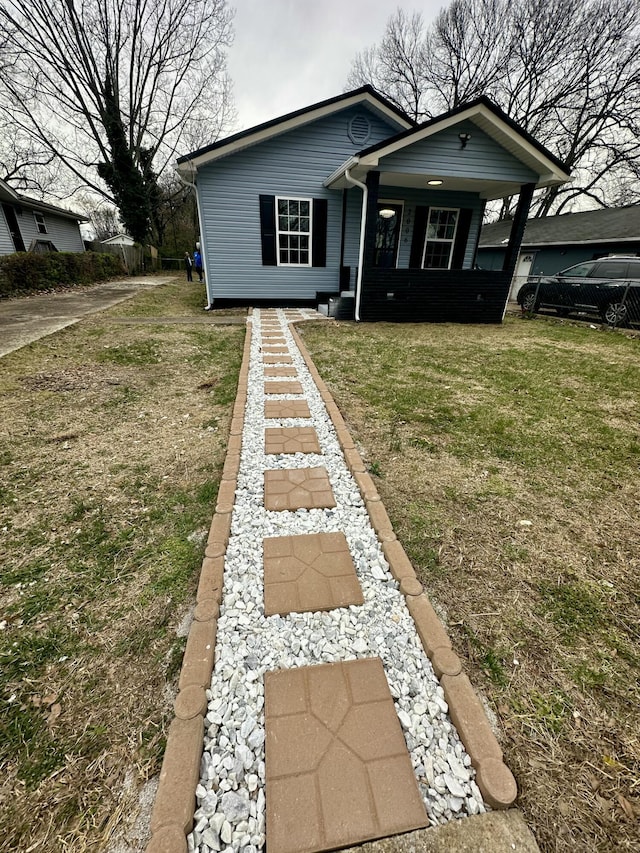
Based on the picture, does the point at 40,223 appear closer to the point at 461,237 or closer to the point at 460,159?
the point at 461,237

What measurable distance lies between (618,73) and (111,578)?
2803 centimetres

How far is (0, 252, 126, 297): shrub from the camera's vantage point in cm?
1062

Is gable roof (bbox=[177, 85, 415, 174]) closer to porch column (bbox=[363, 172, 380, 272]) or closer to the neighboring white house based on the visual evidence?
porch column (bbox=[363, 172, 380, 272])

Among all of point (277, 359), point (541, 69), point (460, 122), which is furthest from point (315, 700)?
point (541, 69)

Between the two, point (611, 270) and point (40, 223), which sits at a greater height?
point (40, 223)

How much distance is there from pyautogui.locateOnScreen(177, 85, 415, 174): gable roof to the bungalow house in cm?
3

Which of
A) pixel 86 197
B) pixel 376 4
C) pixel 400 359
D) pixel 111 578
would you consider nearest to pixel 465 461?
pixel 111 578

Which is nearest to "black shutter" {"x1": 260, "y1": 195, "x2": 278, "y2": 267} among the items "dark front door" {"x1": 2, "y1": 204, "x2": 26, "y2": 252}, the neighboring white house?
"dark front door" {"x1": 2, "y1": 204, "x2": 26, "y2": 252}

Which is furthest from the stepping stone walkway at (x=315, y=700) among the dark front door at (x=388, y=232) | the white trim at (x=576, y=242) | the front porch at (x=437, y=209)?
the white trim at (x=576, y=242)

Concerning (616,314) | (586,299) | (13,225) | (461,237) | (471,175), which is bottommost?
(616,314)

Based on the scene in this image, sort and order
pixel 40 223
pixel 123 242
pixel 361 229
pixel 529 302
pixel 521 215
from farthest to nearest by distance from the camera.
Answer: pixel 123 242 → pixel 40 223 → pixel 529 302 → pixel 361 229 → pixel 521 215

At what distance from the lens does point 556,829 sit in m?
1.01

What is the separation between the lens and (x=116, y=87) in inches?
745

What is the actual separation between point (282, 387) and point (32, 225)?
22442 mm
